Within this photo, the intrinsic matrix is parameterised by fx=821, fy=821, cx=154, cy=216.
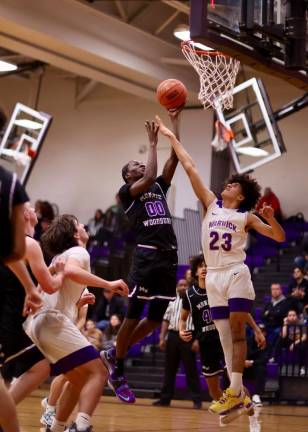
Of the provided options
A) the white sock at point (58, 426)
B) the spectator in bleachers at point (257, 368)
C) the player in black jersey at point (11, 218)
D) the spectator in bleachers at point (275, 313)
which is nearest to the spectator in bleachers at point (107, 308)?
the spectator in bleachers at point (275, 313)

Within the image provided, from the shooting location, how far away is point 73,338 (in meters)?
5.93

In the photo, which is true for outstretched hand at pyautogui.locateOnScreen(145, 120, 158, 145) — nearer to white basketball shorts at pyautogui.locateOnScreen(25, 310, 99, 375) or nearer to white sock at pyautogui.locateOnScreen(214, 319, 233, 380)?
white sock at pyautogui.locateOnScreen(214, 319, 233, 380)

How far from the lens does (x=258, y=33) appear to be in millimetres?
7875

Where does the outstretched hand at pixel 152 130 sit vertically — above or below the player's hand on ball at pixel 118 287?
above

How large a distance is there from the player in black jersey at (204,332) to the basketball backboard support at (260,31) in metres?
2.55

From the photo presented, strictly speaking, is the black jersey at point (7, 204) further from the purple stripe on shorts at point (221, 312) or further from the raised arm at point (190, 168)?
the purple stripe on shorts at point (221, 312)

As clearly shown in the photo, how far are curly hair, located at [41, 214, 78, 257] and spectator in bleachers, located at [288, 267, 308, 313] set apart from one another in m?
9.80

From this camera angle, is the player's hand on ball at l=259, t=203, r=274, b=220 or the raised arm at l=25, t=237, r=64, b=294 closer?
the raised arm at l=25, t=237, r=64, b=294

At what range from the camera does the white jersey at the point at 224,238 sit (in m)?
7.69

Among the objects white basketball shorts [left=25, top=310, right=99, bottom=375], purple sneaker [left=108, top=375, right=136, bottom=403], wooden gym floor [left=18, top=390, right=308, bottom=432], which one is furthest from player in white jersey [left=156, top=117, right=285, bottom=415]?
white basketball shorts [left=25, top=310, right=99, bottom=375]

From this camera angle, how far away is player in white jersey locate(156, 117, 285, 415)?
7.51m

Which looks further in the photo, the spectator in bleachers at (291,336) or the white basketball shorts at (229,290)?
the spectator in bleachers at (291,336)

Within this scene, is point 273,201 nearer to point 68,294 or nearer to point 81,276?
point 68,294

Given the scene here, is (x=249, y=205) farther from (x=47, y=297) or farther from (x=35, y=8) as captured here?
(x=35, y=8)
